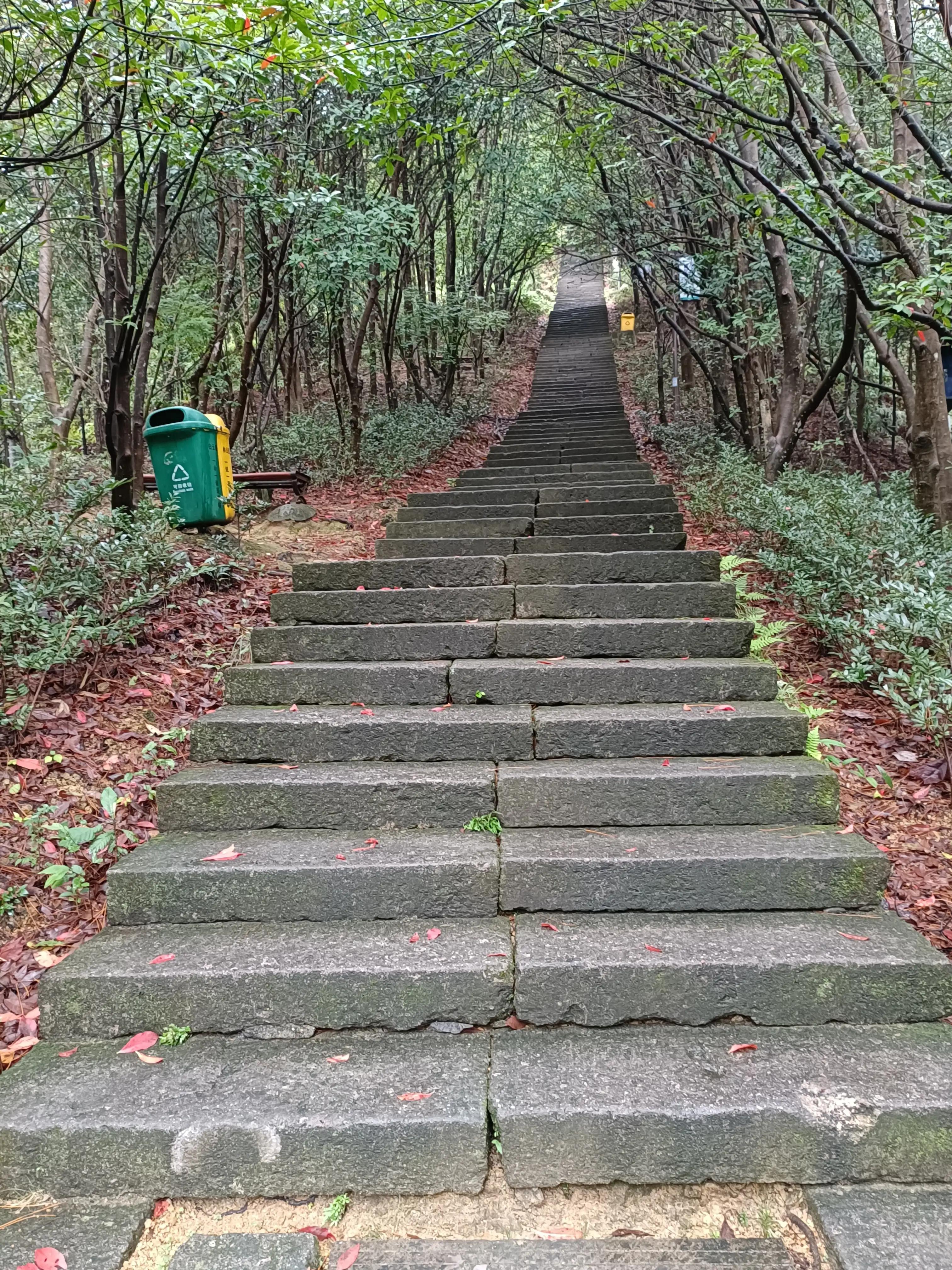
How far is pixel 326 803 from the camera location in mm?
2986

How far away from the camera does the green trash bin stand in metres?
4.90

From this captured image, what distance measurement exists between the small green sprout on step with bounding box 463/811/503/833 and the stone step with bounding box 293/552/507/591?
1.80m

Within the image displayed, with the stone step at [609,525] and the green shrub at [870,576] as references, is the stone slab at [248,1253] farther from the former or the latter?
the stone step at [609,525]

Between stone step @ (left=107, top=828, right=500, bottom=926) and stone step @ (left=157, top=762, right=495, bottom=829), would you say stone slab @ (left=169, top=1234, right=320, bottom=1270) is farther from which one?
stone step @ (left=157, top=762, right=495, bottom=829)

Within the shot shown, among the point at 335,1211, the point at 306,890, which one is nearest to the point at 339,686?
the point at 306,890

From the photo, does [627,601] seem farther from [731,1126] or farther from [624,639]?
[731,1126]

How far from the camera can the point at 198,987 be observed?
2.34 m

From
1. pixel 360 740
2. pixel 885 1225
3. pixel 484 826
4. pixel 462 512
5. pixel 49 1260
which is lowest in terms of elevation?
pixel 885 1225

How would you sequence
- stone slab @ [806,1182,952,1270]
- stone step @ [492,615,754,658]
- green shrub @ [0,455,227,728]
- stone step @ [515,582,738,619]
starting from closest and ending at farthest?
1. stone slab @ [806,1182,952,1270]
2. green shrub @ [0,455,227,728]
3. stone step @ [492,615,754,658]
4. stone step @ [515,582,738,619]

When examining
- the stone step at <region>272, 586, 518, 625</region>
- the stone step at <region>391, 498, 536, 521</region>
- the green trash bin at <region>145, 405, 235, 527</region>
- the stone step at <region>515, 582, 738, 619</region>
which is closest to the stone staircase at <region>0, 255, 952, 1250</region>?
the stone step at <region>515, 582, 738, 619</region>

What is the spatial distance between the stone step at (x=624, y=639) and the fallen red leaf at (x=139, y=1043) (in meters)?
2.03

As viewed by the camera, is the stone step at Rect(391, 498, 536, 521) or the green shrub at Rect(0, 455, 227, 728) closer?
the green shrub at Rect(0, 455, 227, 728)

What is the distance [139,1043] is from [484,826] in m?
1.39

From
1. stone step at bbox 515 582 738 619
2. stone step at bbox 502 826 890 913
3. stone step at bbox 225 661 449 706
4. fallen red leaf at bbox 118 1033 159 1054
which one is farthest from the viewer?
stone step at bbox 515 582 738 619
